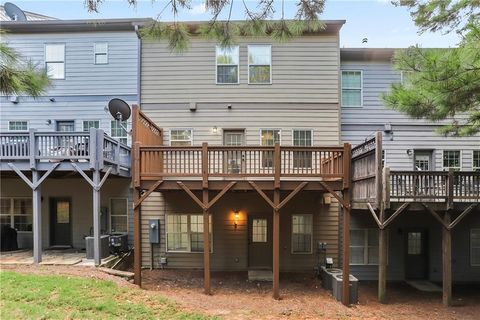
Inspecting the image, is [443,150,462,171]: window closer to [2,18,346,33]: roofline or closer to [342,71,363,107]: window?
[342,71,363,107]: window

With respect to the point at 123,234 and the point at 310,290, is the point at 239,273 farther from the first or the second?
the point at 123,234

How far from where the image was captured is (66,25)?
34.4 feet

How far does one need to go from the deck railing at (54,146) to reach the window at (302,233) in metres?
6.09

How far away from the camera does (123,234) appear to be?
33.2 ft

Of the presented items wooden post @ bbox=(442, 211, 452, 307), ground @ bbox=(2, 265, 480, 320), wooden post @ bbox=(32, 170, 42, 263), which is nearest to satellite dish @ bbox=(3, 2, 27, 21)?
wooden post @ bbox=(32, 170, 42, 263)

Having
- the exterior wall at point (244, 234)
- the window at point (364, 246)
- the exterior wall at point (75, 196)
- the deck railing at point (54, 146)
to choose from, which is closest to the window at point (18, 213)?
the exterior wall at point (75, 196)

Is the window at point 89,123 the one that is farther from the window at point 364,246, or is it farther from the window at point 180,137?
the window at point 364,246

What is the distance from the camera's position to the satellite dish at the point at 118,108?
9.95 meters

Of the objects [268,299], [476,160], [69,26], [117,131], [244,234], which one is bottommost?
[268,299]

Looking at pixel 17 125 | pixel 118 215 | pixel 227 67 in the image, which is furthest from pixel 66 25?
pixel 118 215

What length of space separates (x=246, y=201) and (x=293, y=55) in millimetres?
5097

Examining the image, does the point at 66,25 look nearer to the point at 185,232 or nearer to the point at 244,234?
the point at 185,232

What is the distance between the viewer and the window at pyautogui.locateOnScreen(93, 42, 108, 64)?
34.9ft

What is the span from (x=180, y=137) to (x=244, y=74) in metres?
3.02
